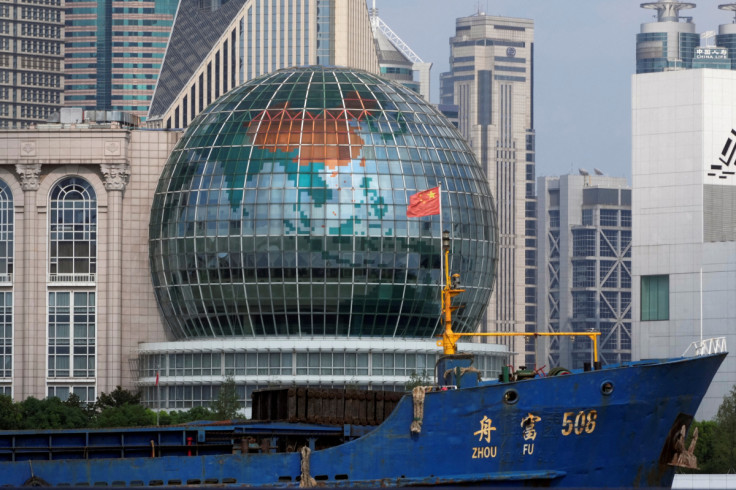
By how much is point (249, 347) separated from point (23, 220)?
21.1m

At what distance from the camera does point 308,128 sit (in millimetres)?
131750

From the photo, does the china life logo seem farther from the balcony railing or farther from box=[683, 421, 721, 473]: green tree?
the balcony railing

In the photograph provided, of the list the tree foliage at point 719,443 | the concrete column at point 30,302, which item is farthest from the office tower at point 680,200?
the concrete column at point 30,302

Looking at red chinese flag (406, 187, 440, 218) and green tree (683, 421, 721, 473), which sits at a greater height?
red chinese flag (406, 187, 440, 218)

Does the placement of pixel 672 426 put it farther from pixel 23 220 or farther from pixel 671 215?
pixel 671 215

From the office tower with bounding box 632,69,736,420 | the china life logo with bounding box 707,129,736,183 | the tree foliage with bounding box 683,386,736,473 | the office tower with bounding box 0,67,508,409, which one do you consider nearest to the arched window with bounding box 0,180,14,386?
the office tower with bounding box 0,67,508,409

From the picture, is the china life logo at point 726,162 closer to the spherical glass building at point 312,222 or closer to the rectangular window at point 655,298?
the rectangular window at point 655,298

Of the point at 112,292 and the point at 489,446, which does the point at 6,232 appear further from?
the point at 489,446

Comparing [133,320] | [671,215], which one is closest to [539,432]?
[133,320]

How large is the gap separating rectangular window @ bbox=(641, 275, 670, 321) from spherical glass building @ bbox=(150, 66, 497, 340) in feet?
148

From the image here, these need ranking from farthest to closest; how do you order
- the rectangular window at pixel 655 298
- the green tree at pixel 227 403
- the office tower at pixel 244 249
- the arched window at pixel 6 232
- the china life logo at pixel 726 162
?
the china life logo at pixel 726 162 < the rectangular window at pixel 655 298 < the arched window at pixel 6 232 < the office tower at pixel 244 249 < the green tree at pixel 227 403

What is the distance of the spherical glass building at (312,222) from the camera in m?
129

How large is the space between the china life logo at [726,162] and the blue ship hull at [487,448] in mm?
113239

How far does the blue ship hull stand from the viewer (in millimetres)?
66188
